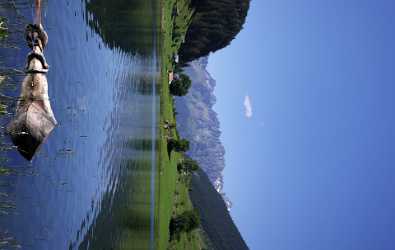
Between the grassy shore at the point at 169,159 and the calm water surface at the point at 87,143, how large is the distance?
406 centimetres

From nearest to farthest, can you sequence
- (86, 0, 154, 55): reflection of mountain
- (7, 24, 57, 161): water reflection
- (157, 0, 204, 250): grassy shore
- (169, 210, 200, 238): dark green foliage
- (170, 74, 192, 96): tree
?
(7, 24, 57, 161): water reflection → (86, 0, 154, 55): reflection of mountain → (157, 0, 204, 250): grassy shore → (169, 210, 200, 238): dark green foliage → (170, 74, 192, 96): tree

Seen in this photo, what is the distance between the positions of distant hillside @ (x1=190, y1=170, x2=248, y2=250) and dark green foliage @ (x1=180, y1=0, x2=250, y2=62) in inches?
1140

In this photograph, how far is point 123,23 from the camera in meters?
44.8

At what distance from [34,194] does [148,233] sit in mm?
27525

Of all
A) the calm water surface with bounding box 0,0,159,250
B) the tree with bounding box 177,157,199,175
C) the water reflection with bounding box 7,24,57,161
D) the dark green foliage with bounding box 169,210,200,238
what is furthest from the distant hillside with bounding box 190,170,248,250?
the water reflection with bounding box 7,24,57,161

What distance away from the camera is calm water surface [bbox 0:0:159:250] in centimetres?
1914

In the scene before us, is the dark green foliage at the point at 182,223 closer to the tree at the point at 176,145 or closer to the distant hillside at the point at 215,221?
the tree at the point at 176,145

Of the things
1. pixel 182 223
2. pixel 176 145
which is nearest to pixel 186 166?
pixel 176 145

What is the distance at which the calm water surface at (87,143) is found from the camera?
19.1 meters

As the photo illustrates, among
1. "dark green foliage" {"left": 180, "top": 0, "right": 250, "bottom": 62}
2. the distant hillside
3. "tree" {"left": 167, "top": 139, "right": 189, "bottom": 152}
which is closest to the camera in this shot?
"tree" {"left": 167, "top": 139, "right": 189, "bottom": 152}

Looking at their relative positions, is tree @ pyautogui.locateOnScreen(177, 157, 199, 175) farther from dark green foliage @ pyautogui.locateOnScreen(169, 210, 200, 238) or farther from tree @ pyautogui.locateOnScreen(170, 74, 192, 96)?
dark green foliage @ pyautogui.locateOnScreen(169, 210, 200, 238)

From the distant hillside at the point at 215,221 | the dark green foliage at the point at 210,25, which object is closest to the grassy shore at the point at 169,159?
the dark green foliage at the point at 210,25

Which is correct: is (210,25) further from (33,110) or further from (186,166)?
(33,110)

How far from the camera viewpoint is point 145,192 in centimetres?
4897
